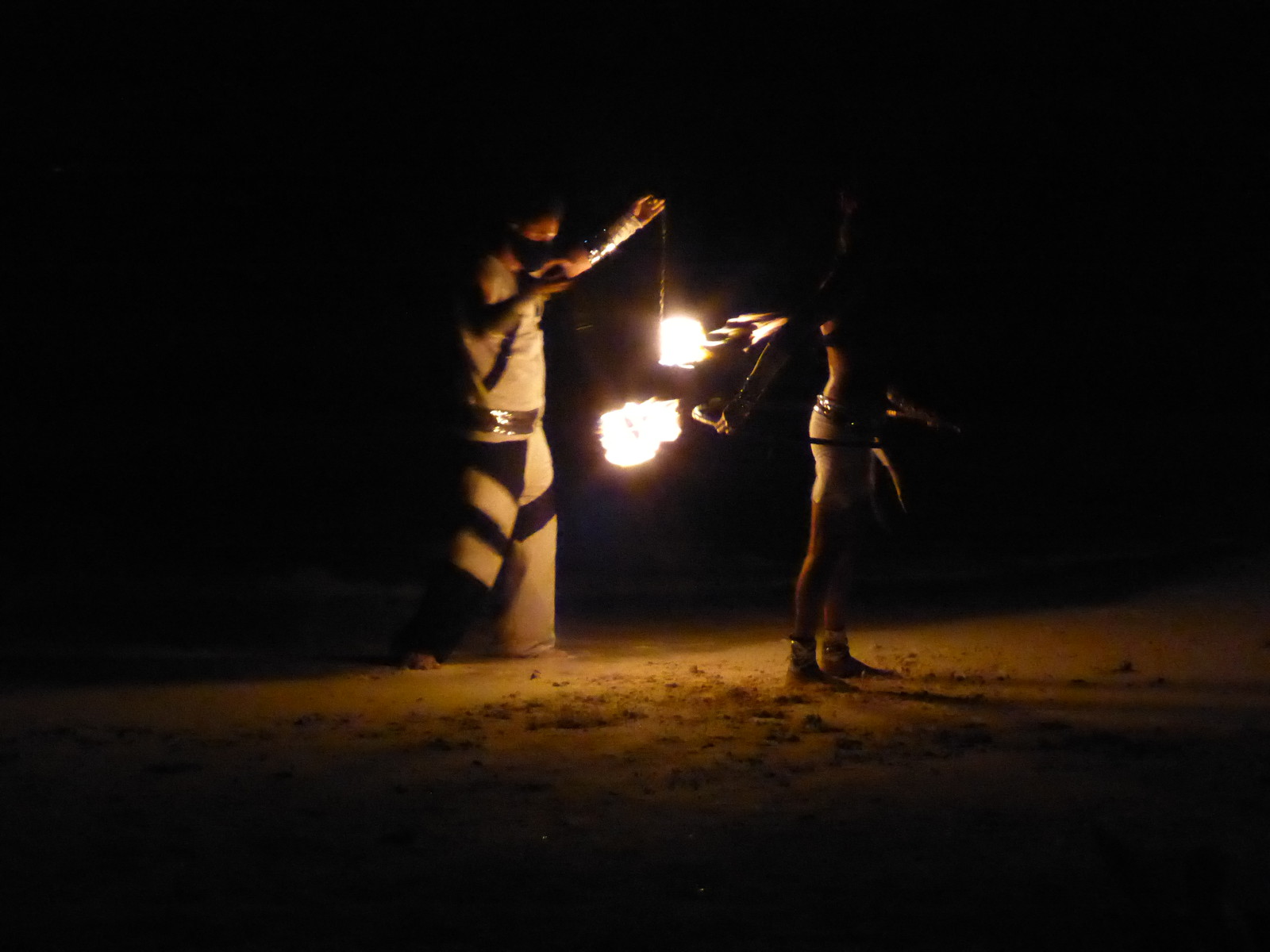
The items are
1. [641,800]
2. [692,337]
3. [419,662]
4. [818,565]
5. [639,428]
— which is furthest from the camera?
[692,337]

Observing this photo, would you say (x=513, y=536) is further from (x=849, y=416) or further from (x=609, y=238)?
(x=849, y=416)

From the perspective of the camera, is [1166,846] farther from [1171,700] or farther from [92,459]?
[92,459]

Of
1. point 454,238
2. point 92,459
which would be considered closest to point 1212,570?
point 454,238

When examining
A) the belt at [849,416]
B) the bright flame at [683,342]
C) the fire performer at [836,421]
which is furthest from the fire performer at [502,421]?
the belt at [849,416]

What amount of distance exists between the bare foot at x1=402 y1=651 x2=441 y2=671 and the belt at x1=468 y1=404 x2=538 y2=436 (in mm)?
1177

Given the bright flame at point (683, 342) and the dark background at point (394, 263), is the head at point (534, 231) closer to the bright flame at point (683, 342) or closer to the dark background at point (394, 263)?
the bright flame at point (683, 342)

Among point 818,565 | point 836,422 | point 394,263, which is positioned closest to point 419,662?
point 818,565

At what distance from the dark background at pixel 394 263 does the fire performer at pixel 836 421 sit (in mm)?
3516

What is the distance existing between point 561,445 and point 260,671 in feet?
19.1

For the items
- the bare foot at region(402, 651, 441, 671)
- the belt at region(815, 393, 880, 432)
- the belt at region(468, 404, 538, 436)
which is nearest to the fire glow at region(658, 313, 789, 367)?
the belt at region(815, 393, 880, 432)

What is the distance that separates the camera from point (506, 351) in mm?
7352

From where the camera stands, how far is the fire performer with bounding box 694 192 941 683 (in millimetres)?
6688

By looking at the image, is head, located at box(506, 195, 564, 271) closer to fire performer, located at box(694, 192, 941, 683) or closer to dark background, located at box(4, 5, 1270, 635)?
fire performer, located at box(694, 192, 941, 683)

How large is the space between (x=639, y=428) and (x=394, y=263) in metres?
6.04
